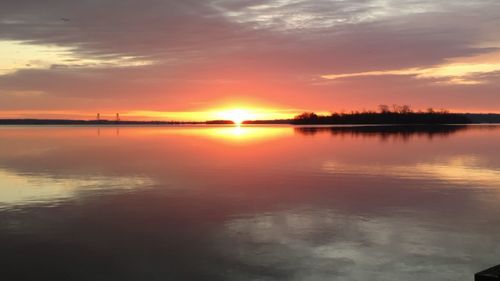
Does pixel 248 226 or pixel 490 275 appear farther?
pixel 248 226

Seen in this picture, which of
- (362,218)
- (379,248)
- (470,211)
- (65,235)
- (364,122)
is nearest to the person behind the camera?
(379,248)

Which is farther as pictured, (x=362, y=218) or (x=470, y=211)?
(x=470, y=211)

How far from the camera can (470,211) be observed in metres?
13.7

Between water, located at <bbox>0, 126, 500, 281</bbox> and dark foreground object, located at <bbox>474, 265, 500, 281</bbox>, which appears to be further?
water, located at <bbox>0, 126, 500, 281</bbox>

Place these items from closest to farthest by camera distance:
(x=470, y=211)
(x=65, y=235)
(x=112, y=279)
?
(x=112, y=279), (x=65, y=235), (x=470, y=211)

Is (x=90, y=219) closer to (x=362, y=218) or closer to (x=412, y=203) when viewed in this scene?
(x=362, y=218)

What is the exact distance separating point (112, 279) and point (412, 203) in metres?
10.2

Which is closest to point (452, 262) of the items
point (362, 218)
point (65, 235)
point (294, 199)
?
point (362, 218)

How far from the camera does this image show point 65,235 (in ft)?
36.7

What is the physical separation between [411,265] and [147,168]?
19.2 meters

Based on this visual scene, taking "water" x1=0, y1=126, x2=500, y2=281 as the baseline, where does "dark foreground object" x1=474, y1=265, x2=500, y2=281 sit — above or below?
above

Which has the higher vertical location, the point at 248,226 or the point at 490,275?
Answer: the point at 490,275

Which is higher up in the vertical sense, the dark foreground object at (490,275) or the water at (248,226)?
the dark foreground object at (490,275)

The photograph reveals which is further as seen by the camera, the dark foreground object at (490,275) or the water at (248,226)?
the water at (248,226)
